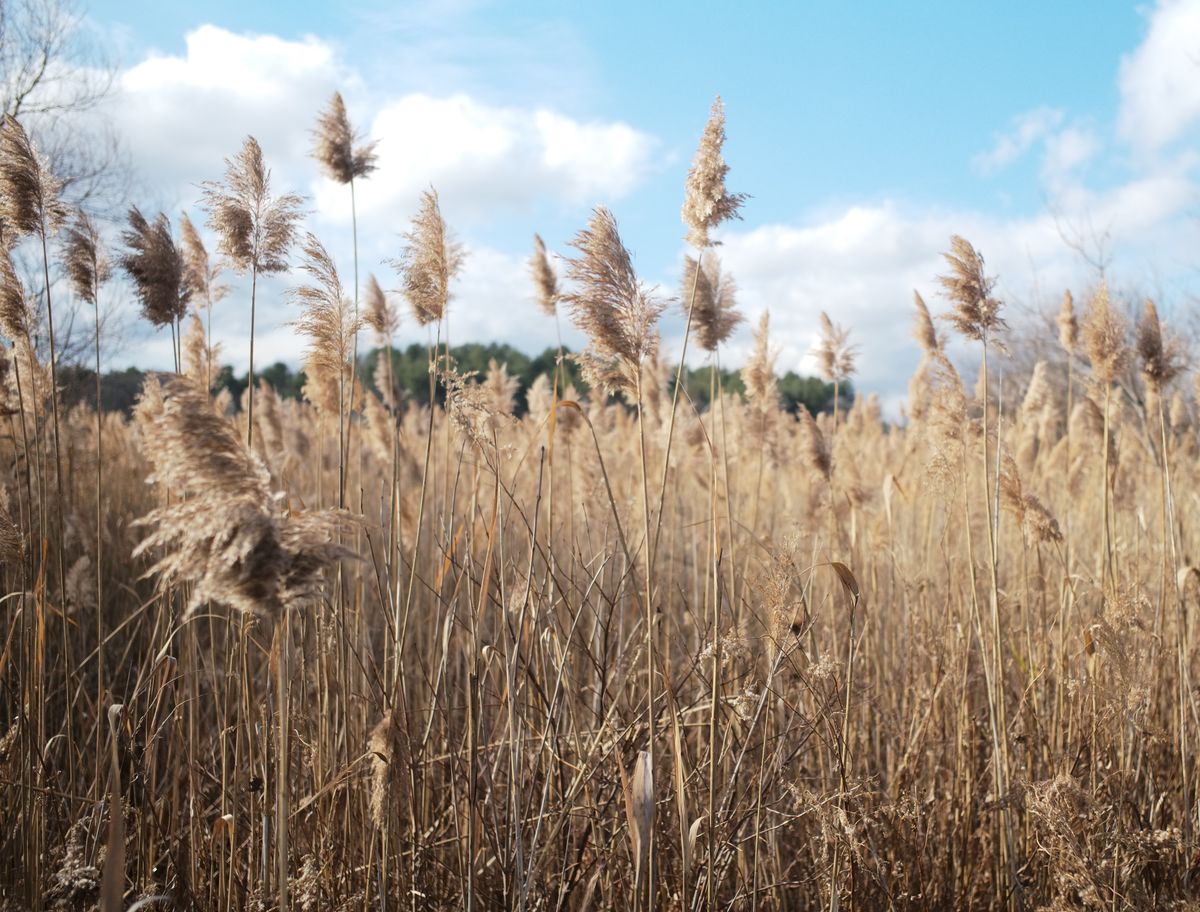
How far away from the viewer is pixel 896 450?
10.8m

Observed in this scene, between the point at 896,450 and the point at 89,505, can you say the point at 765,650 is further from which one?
the point at 896,450

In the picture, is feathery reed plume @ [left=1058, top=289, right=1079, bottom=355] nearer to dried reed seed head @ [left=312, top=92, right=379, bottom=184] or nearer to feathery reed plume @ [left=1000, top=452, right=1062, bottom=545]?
feathery reed plume @ [left=1000, top=452, right=1062, bottom=545]

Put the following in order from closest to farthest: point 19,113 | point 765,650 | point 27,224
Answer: point 27,224, point 765,650, point 19,113

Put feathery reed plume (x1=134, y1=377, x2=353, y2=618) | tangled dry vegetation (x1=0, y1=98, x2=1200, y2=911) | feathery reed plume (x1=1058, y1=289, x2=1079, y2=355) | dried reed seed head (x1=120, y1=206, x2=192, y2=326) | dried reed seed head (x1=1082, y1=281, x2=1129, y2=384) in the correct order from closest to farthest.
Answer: feathery reed plume (x1=134, y1=377, x2=353, y2=618), tangled dry vegetation (x1=0, y1=98, x2=1200, y2=911), dried reed seed head (x1=120, y1=206, x2=192, y2=326), dried reed seed head (x1=1082, y1=281, x2=1129, y2=384), feathery reed plume (x1=1058, y1=289, x2=1079, y2=355)

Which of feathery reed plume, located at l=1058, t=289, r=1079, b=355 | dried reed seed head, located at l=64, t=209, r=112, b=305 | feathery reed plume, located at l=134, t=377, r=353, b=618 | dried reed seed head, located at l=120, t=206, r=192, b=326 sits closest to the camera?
feathery reed plume, located at l=134, t=377, r=353, b=618

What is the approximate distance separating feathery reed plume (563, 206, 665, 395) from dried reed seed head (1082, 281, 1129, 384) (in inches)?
73.3

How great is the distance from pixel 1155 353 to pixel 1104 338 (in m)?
0.23

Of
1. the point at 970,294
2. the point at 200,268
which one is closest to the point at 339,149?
the point at 200,268

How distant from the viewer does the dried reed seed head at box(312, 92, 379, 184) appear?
118 inches

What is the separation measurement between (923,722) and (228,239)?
2.52 metres

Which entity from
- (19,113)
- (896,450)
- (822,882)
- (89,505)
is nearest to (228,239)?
(822,882)

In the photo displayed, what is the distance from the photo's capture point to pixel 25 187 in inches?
102

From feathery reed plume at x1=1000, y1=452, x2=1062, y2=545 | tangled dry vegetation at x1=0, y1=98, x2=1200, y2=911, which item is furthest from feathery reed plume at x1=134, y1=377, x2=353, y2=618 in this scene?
feathery reed plume at x1=1000, y1=452, x2=1062, y2=545

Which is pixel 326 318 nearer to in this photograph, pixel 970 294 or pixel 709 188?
pixel 709 188
